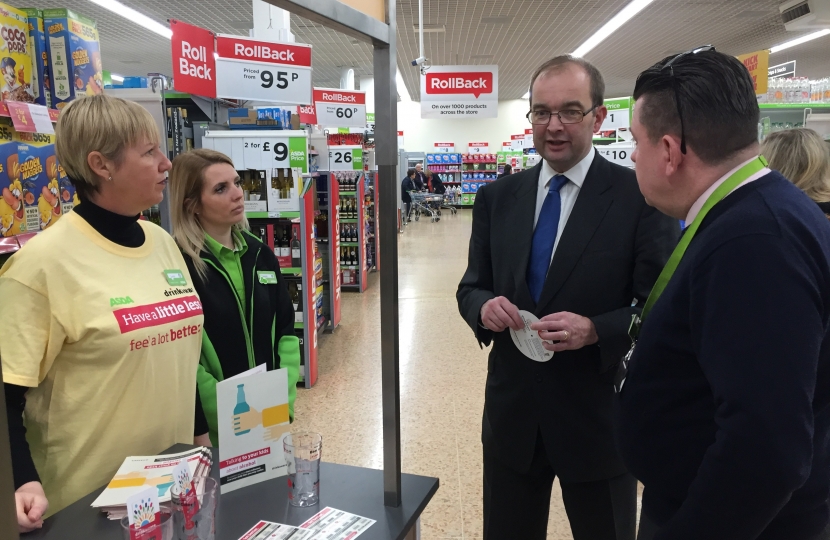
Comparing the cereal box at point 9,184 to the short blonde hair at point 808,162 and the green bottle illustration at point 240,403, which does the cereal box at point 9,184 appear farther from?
the short blonde hair at point 808,162

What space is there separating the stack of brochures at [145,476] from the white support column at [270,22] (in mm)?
6903

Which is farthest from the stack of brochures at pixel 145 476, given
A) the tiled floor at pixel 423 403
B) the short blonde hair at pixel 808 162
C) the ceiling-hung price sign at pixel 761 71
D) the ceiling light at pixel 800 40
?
the ceiling light at pixel 800 40

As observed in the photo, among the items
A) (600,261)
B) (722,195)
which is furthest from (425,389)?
(722,195)

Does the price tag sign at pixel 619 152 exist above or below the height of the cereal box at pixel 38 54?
below

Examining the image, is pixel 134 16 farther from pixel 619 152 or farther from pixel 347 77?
→ pixel 619 152

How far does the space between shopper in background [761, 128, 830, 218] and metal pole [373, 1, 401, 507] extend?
267 cm

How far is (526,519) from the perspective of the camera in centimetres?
180

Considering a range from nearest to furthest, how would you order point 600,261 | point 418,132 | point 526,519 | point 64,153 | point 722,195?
point 722,195 < point 64,153 < point 600,261 < point 526,519 < point 418,132

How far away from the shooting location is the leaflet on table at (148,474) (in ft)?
3.91

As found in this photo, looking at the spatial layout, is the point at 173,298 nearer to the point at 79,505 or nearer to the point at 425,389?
the point at 79,505

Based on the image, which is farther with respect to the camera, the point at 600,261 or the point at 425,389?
the point at 425,389

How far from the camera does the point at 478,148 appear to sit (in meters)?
23.8

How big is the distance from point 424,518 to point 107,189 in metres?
2.13

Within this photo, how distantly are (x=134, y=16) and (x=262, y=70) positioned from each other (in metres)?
8.60
